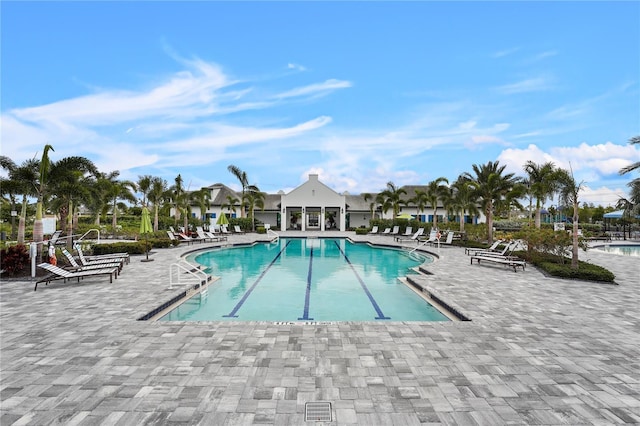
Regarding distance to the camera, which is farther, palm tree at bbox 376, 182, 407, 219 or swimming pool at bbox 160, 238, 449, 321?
palm tree at bbox 376, 182, 407, 219

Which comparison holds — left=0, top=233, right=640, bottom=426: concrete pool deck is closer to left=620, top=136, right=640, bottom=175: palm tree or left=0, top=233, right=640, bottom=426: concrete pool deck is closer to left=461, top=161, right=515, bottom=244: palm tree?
left=620, top=136, right=640, bottom=175: palm tree

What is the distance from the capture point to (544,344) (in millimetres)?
4750

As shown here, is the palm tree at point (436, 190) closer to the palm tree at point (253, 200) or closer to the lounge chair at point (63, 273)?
the palm tree at point (253, 200)

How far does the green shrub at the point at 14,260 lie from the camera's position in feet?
31.1

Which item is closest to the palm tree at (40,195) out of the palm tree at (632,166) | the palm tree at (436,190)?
the palm tree at (632,166)

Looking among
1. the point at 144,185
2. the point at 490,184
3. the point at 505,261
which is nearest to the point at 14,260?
the point at 505,261

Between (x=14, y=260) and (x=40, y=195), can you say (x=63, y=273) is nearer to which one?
(x=14, y=260)

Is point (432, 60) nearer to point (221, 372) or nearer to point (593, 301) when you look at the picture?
point (593, 301)

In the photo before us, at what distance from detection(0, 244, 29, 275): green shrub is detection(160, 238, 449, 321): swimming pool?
18.1 ft

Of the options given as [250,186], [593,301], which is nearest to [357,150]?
[250,186]

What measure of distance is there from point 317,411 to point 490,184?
19.6 metres

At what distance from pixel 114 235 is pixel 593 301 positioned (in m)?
28.3

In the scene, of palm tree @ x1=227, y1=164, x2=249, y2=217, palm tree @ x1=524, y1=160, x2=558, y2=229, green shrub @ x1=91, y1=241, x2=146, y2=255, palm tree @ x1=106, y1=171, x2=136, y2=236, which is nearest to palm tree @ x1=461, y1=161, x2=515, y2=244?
palm tree @ x1=524, y1=160, x2=558, y2=229

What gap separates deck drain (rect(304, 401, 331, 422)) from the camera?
9.72 ft
